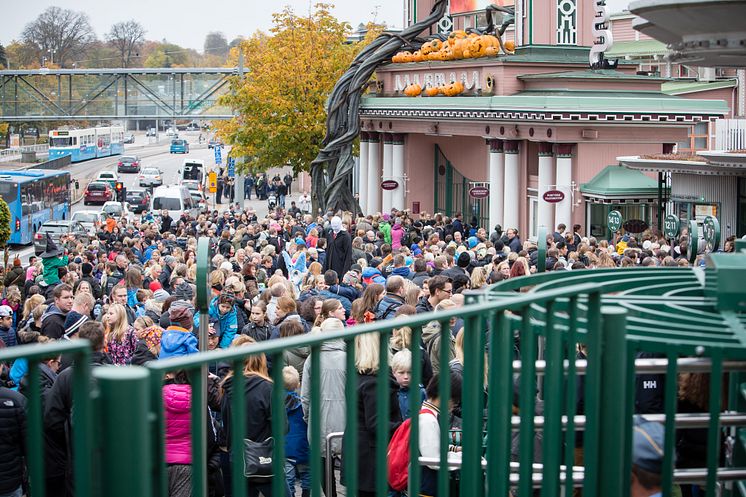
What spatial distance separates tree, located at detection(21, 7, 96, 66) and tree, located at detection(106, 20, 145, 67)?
12731 millimetres

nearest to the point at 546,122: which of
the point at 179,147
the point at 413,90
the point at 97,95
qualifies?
the point at 413,90

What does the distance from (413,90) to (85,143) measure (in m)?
65.4

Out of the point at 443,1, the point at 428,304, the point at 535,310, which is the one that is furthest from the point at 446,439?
the point at 443,1

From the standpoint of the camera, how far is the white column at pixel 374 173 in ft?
156

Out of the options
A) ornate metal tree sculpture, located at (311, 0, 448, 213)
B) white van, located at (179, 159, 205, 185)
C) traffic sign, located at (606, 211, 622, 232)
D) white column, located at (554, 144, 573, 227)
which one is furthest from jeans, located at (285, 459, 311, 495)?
white van, located at (179, 159, 205, 185)

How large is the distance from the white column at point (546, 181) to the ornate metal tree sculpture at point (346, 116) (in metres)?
10.8

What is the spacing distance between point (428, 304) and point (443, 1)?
3431 cm

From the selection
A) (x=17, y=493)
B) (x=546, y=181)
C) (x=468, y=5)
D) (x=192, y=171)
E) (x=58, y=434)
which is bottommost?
(x=17, y=493)

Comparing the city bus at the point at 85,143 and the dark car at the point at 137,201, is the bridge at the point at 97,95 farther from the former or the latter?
the dark car at the point at 137,201

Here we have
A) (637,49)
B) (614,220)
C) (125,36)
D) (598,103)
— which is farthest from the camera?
(125,36)

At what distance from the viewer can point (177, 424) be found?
708cm

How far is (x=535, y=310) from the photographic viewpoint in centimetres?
451

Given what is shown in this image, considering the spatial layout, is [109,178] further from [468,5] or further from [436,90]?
[436,90]

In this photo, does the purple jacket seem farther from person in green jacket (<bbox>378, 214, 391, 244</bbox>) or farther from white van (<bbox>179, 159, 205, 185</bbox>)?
white van (<bbox>179, 159, 205, 185</bbox>)
